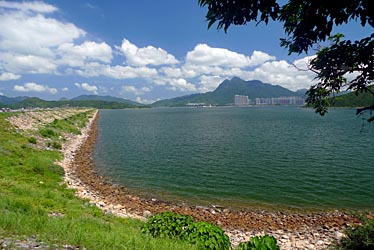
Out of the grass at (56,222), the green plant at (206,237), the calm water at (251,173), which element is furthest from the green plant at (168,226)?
the calm water at (251,173)

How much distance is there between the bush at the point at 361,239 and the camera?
40.3 feet

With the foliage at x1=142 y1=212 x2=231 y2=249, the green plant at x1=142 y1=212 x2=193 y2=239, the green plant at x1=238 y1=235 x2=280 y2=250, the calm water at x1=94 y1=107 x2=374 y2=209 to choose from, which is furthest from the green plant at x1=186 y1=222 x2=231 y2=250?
the calm water at x1=94 y1=107 x2=374 y2=209

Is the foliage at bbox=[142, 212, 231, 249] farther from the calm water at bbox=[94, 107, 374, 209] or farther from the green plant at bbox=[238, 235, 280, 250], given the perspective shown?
the calm water at bbox=[94, 107, 374, 209]

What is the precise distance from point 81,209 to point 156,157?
28.6m

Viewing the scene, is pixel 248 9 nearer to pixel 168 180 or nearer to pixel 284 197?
pixel 284 197

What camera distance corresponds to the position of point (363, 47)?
21.1 ft

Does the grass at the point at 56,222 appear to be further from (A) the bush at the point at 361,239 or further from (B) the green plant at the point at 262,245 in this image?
(A) the bush at the point at 361,239

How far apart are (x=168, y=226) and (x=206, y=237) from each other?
1908mm

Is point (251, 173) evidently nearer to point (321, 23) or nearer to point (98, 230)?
point (98, 230)

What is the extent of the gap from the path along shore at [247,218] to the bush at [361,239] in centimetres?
367

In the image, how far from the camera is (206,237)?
36.3 ft

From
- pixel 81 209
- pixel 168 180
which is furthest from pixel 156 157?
pixel 81 209

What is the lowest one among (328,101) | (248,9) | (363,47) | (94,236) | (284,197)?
(284,197)

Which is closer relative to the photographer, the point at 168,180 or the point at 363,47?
the point at 363,47
